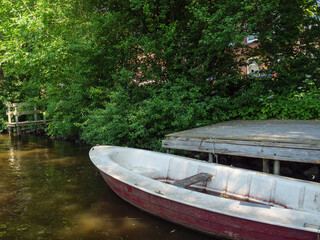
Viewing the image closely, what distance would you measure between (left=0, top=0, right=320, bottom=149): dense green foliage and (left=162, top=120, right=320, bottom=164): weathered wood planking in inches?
46.5

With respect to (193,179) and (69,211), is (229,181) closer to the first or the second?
(193,179)

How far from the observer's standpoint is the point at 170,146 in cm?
602

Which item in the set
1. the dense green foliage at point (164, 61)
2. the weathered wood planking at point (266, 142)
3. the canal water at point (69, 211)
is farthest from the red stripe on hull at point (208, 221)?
the dense green foliage at point (164, 61)

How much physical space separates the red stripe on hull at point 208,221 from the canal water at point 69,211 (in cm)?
25

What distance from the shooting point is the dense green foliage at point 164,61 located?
737 cm

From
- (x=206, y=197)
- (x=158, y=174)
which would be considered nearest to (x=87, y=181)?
(x=158, y=174)

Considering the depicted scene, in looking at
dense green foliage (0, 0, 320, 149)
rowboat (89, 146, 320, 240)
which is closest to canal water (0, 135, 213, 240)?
rowboat (89, 146, 320, 240)

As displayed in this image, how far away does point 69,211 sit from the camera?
4656 mm

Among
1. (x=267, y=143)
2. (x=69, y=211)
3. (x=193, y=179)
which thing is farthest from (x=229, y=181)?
(x=69, y=211)

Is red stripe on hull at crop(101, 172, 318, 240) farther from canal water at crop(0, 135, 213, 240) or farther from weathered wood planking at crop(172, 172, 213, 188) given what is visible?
weathered wood planking at crop(172, 172, 213, 188)

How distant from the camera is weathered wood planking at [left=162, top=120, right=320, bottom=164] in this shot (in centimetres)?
414

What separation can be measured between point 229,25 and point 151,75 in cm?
309

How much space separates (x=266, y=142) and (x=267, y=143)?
35mm

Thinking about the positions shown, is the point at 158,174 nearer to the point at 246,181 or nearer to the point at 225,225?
the point at 246,181
